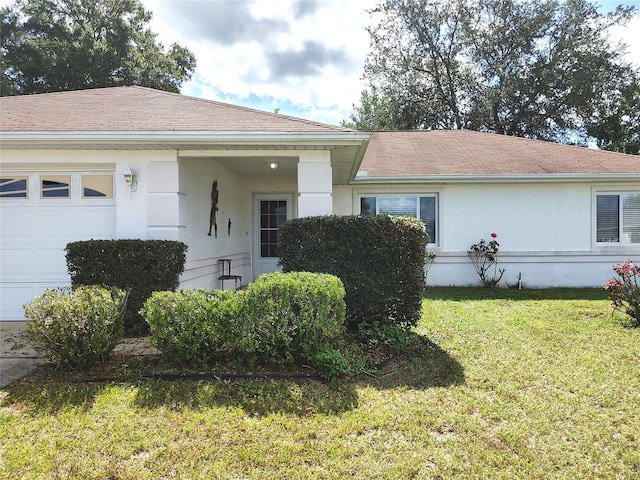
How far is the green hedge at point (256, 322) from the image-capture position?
4156 millimetres

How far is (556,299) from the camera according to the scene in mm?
8625

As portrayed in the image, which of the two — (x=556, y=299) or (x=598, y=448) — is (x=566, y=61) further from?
(x=598, y=448)

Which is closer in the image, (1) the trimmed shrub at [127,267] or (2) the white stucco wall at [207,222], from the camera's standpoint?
(1) the trimmed shrub at [127,267]

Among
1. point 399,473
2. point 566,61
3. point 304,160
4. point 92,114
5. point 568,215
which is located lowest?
point 399,473

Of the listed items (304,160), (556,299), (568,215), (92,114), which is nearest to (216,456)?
(304,160)

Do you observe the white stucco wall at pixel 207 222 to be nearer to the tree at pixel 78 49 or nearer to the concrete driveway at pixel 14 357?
the concrete driveway at pixel 14 357

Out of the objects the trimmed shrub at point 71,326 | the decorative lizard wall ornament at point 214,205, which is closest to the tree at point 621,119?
the decorative lizard wall ornament at point 214,205

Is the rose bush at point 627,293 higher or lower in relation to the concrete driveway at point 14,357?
higher

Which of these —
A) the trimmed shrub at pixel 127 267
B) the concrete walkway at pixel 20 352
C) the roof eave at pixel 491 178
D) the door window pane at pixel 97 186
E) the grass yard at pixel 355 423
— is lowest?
the grass yard at pixel 355 423

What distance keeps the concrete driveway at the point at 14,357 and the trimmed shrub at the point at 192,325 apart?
4.97ft

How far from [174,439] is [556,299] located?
851 centimetres

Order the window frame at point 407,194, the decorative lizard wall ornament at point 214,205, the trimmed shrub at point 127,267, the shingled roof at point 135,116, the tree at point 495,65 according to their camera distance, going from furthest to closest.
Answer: the tree at point 495,65 → the window frame at point 407,194 → the decorative lizard wall ornament at point 214,205 → the shingled roof at point 135,116 → the trimmed shrub at point 127,267

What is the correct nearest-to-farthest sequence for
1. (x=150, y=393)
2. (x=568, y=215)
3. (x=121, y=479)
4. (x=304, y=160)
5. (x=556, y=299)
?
1. (x=121, y=479)
2. (x=150, y=393)
3. (x=304, y=160)
4. (x=556, y=299)
5. (x=568, y=215)

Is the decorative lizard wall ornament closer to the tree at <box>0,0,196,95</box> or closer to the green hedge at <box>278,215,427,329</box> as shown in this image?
the green hedge at <box>278,215,427,329</box>
